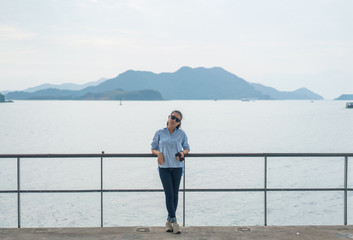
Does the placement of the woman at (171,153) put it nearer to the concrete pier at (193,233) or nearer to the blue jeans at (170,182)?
the blue jeans at (170,182)

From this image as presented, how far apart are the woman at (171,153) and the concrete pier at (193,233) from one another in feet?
1.05

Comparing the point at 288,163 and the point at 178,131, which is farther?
the point at 288,163

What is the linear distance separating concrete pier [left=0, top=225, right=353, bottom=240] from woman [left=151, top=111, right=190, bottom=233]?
32 cm

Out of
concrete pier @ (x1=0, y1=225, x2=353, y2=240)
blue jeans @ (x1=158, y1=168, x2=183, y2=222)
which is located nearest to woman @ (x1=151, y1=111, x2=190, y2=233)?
blue jeans @ (x1=158, y1=168, x2=183, y2=222)

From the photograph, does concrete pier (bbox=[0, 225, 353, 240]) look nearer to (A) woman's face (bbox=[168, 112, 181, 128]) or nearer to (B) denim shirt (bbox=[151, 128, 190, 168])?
(B) denim shirt (bbox=[151, 128, 190, 168])

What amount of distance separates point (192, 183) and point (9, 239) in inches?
965

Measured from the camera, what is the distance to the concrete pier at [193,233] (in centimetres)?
578

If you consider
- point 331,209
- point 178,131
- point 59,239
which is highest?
point 178,131

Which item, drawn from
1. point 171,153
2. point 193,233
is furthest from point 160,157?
point 193,233

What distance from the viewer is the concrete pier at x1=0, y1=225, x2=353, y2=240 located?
578cm

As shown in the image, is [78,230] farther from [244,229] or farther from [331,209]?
[331,209]

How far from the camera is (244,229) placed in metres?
6.22

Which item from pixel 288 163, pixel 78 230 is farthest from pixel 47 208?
pixel 288 163

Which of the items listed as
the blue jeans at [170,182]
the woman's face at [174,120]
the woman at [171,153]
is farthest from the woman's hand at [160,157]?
the woman's face at [174,120]
